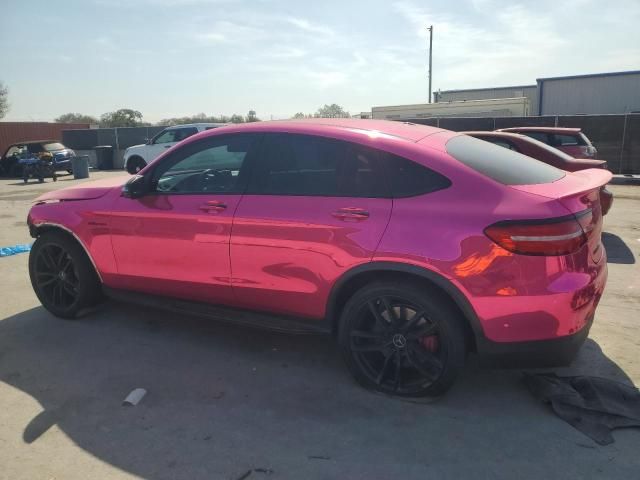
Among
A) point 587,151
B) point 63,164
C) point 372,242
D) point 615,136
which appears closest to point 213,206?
point 372,242

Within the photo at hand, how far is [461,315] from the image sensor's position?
9.84ft

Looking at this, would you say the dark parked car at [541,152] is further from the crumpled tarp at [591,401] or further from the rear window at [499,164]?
the crumpled tarp at [591,401]

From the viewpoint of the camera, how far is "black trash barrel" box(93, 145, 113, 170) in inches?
1008

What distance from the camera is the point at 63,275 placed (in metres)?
4.50

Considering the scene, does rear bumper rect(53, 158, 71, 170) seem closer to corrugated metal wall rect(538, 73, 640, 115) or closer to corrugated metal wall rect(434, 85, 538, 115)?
corrugated metal wall rect(538, 73, 640, 115)

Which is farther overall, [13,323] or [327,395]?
[13,323]

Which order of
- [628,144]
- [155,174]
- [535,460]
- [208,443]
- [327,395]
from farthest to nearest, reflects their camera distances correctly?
1. [628,144]
2. [155,174]
3. [327,395]
4. [208,443]
5. [535,460]

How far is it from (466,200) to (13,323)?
13.5 ft

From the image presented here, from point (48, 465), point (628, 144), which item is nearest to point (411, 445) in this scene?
point (48, 465)

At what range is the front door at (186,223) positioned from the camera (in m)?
3.63

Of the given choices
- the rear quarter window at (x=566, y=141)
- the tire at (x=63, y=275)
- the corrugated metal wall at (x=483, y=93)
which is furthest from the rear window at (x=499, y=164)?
the corrugated metal wall at (x=483, y=93)

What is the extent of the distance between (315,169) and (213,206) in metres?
0.80

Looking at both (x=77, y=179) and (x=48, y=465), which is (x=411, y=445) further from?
(x=77, y=179)

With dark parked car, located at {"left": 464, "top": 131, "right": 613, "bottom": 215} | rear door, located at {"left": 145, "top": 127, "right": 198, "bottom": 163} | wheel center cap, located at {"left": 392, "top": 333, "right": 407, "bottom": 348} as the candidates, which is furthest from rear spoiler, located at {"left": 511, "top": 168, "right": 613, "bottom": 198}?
rear door, located at {"left": 145, "top": 127, "right": 198, "bottom": 163}
